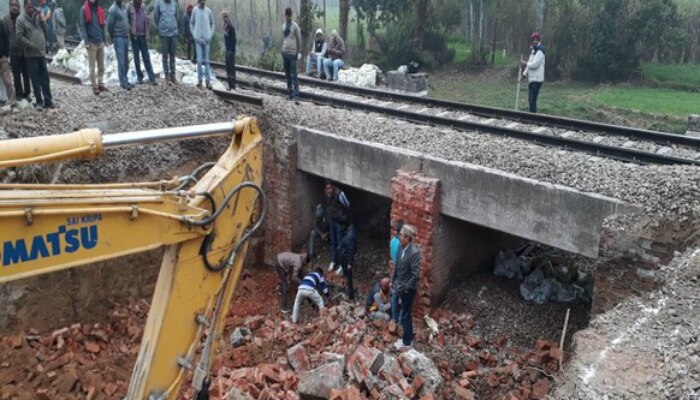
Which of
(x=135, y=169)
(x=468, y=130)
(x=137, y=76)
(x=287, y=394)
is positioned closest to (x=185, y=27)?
(x=137, y=76)

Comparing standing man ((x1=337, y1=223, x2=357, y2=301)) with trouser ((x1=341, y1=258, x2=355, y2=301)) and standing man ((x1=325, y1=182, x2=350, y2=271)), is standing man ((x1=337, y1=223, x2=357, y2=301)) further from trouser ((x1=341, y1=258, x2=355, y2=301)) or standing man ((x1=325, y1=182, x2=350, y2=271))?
standing man ((x1=325, y1=182, x2=350, y2=271))

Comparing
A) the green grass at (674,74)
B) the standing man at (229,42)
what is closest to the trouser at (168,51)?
the standing man at (229,42)

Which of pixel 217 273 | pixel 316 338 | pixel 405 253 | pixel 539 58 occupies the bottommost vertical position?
pixel 316 338

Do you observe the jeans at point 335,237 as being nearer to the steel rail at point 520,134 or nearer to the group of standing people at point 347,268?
the group of standing people at point 347,268

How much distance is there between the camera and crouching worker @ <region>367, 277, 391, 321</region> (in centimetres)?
865

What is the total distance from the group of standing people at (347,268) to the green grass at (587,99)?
8863 millimetres

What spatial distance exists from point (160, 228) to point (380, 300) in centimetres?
492

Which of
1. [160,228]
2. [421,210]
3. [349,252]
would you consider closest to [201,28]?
[349,252]

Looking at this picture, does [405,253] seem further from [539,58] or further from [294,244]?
[539,58]

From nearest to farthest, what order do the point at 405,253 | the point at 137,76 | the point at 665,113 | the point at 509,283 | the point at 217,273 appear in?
the point at 217,273, the point at 405,253, the point at 509,283, the point at 137,76, the point at 665,113

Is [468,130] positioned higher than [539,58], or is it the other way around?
[539,58]

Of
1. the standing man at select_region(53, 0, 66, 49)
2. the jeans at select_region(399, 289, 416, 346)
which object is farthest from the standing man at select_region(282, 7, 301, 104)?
the standing man at select_region(53, 0, 66, 49)

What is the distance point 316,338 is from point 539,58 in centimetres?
722

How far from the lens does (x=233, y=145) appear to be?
5.15 m
